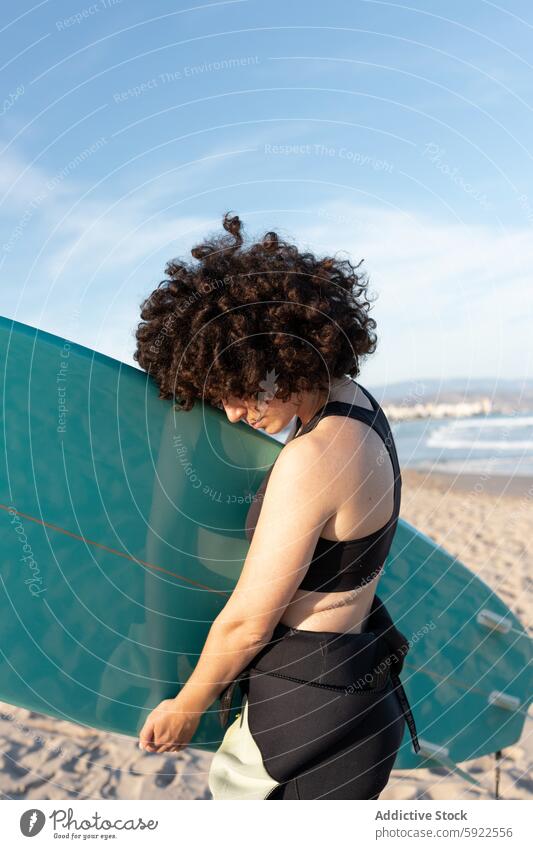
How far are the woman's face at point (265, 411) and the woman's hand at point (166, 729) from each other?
706mm

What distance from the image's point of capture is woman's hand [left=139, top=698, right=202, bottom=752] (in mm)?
→ 1798

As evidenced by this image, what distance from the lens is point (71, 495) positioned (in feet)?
6.79

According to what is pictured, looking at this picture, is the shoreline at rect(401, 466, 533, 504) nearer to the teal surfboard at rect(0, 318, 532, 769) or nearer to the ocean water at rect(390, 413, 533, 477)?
the ocean water at rect(390, 413, 533, 477)

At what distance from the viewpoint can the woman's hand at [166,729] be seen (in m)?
1.80

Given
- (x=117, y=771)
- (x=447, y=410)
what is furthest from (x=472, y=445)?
(x=117, y=771)

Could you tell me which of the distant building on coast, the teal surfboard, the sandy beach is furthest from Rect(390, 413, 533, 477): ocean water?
the teal surfboard

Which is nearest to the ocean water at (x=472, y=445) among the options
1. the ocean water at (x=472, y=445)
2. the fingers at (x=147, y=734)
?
the ocean water at (x=472, y=445)

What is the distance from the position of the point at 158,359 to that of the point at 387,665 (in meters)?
0.94

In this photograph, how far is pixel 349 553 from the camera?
1.58 meters

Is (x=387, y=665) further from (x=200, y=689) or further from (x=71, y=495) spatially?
(x=71, y=495)

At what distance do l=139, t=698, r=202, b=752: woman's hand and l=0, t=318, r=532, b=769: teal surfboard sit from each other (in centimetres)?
23

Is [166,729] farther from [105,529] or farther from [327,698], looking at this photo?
[105,529]

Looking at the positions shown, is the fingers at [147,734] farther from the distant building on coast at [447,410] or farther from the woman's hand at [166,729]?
the distant building on coast at [447,410]
